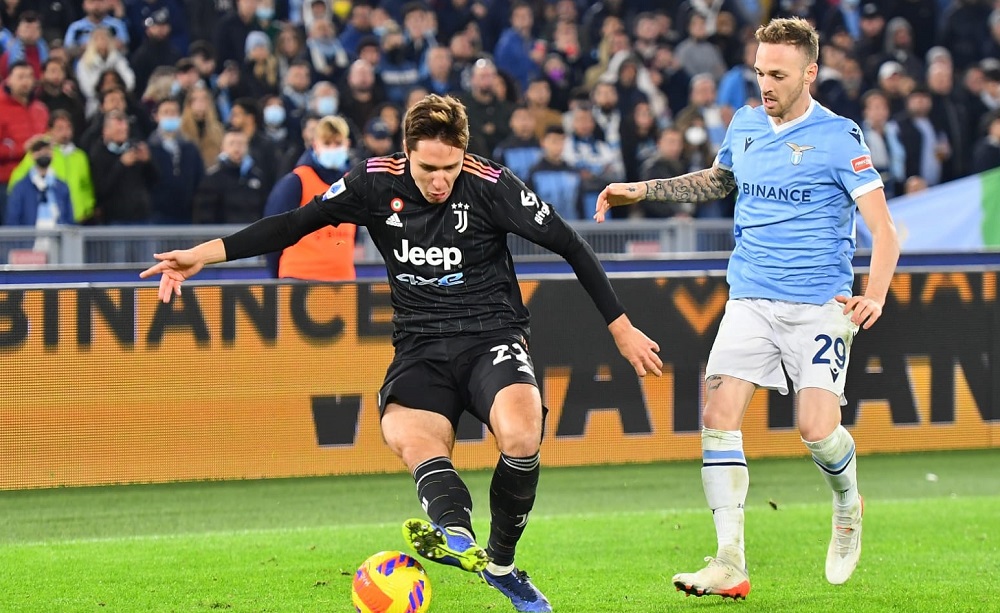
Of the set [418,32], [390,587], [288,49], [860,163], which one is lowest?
[390,587]

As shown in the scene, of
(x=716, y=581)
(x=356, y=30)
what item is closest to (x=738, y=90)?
(x=356, y=30)

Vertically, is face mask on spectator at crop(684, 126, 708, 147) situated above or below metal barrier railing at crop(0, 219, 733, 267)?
above

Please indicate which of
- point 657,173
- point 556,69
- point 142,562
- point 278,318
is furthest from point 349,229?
point 556,69

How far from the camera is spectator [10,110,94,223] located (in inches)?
498

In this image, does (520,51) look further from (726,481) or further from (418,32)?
(726,481)

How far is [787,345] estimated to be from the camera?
6.24m

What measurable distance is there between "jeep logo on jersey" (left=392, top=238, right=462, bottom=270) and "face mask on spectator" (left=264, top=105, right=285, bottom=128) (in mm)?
8502

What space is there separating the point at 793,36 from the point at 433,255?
1.83 metres

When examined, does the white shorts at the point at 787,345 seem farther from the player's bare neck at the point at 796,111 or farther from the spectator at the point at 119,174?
the spectator at the point at 119,174

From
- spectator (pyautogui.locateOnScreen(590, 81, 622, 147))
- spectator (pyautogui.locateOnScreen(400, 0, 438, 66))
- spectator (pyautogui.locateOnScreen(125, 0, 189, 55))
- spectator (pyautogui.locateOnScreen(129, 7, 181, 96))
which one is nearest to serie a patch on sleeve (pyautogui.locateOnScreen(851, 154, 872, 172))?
spectator (pyautogui.locateOnScreen(590, 81, 622, 147))

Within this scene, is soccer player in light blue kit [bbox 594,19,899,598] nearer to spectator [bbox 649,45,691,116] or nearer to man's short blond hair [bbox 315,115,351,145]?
man's short blond hair [bbox 315,115,351,145]

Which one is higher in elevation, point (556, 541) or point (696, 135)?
point (696, 135)

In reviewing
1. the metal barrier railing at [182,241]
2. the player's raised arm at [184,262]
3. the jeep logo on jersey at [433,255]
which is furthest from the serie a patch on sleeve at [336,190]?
the metal barrier railing at [182,241]

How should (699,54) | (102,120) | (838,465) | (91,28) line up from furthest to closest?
(699,54), (91,28), (102,120), (838,465)
